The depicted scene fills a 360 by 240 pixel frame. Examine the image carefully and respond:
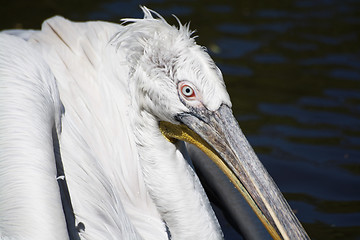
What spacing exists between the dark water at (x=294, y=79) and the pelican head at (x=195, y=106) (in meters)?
1.25

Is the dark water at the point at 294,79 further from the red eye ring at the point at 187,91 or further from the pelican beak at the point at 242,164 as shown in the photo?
the red eye ring at the point at 187,91

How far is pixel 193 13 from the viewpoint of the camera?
7090mm

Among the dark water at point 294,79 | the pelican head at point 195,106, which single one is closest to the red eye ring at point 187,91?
the pelican head at point 195,106

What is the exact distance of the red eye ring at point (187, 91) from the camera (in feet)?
9.93

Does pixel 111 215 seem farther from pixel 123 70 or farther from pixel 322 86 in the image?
pixel 322 86

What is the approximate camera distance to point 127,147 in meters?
3.81

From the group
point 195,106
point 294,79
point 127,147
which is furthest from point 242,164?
point 294,79

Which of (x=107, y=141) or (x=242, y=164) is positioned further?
(x=107, y=141)

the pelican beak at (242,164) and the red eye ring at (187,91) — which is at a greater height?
the red eye ring at (187,91)

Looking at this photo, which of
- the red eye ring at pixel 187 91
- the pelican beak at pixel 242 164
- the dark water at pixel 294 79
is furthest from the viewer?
the dark water at pixel 294 79

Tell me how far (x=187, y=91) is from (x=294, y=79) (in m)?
3.22

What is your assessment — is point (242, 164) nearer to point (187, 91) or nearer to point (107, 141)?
point (187, 91)

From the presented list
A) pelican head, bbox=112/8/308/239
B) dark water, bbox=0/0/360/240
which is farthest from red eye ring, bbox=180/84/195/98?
dark water, bbox=0/0/360/240

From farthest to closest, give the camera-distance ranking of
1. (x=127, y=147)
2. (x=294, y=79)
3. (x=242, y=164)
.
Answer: (x=294, y=79)
(x=127, y=147)
(x=242, y=164)
